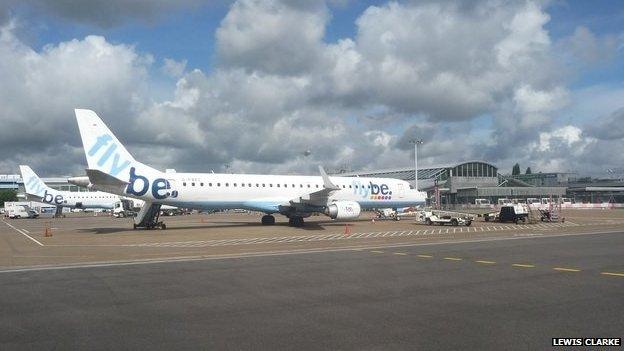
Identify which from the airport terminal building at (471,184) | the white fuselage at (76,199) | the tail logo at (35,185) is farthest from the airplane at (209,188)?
the airport terminal building at (471,184)

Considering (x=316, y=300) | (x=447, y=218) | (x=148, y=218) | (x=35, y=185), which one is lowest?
(x=316, y=300)

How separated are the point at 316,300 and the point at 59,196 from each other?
80399mm

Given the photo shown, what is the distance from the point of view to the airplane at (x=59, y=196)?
254 feet

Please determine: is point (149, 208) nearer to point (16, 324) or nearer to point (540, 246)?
point (540, 246)

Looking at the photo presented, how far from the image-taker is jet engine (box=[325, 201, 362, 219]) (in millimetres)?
38531

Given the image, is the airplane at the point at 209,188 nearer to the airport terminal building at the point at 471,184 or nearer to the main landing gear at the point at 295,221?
the main landing gear at the point at 295,221

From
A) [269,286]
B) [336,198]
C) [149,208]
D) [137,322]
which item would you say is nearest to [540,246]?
[269,286]

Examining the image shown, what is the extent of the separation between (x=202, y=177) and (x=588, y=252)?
27.2m

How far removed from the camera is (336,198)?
4503 cm

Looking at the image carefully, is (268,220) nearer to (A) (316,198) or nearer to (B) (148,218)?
(A) (316,198)

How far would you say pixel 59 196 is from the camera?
80750 mm

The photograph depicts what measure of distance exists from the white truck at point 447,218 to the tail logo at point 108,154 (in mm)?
24383

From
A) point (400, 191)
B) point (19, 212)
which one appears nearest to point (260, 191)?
point (400, 191)

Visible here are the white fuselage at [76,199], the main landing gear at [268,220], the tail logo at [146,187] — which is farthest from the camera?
the white fuselage at [76,199]
